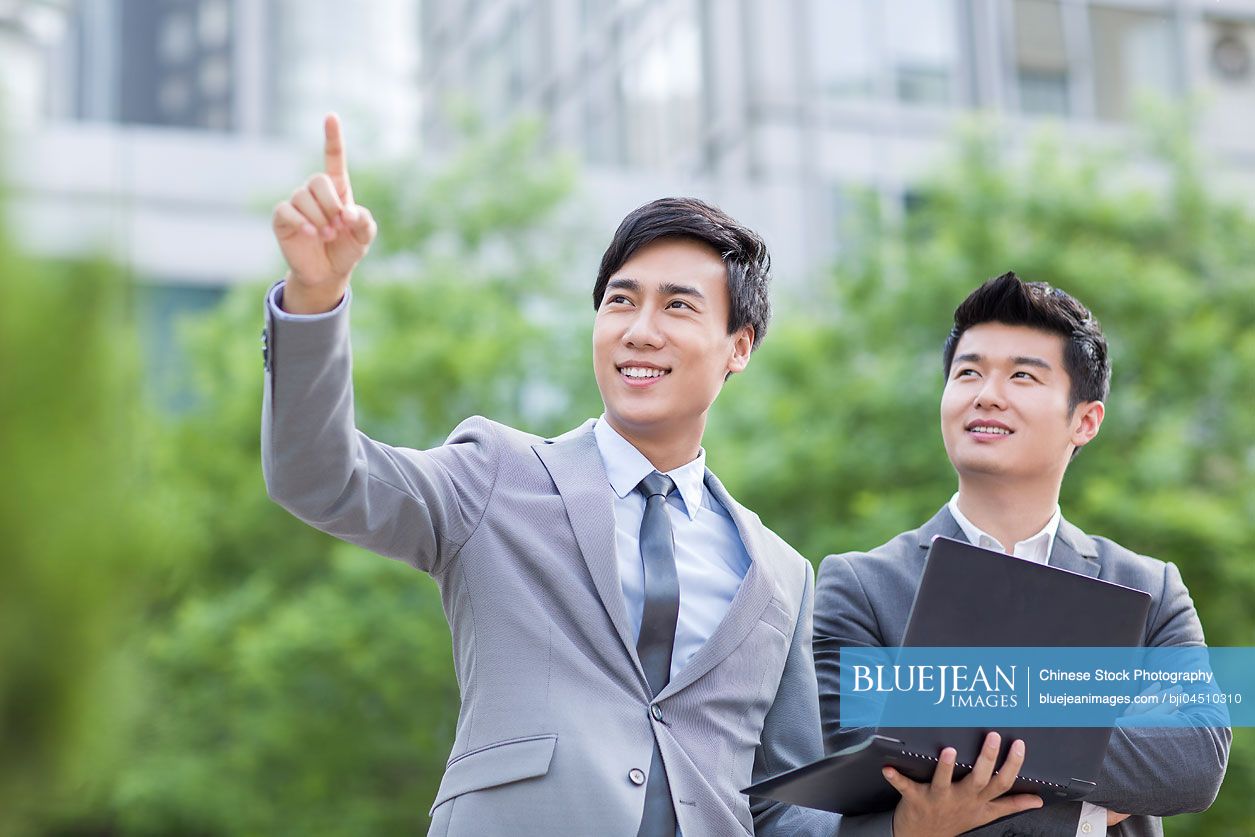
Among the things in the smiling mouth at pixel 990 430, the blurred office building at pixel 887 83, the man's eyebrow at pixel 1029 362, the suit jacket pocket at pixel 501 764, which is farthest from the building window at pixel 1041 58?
the suit jacket pocket at pixel 501 764

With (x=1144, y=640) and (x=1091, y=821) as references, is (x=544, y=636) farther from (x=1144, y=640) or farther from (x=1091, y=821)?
(x=1144, y=640)

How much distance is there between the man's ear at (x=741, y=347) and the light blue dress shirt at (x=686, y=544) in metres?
0.18

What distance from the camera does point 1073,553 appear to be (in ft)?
9.63

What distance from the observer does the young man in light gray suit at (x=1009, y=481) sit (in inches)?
113

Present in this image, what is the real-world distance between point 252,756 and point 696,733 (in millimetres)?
9298

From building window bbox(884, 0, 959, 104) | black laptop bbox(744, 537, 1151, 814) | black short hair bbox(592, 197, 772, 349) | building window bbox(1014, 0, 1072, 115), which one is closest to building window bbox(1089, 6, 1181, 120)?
building window bbox(1014, 0, 1072, 115)

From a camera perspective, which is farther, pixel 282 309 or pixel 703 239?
pixel 703 239

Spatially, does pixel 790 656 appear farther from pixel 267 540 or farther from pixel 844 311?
pixel 267 540

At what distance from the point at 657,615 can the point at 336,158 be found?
0.90 metres

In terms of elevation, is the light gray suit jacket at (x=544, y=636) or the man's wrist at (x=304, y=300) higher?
the man's wrist at (x=304, y=300)

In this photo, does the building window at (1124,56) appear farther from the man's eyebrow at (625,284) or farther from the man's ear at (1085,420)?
the man's eyebrow at (625,284)

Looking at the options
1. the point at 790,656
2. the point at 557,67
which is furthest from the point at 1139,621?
the point at 557,67

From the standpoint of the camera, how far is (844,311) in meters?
10.9

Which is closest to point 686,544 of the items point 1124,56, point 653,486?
point 653,486
